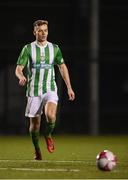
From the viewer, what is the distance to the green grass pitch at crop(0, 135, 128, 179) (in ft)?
35.1

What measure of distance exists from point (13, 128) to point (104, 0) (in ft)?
14.5

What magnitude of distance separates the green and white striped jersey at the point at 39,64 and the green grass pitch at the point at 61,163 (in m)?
1.09

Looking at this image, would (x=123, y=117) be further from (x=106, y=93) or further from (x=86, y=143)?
(x=86, y=143)

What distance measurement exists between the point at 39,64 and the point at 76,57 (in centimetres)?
1102

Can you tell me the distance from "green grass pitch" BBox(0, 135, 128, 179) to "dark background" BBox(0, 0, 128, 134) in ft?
17.2

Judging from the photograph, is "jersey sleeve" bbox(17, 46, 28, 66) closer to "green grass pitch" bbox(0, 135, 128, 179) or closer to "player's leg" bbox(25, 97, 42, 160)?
"player's leg" bbox(25, 97, 42, 160)

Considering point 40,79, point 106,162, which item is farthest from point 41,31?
point 106,162

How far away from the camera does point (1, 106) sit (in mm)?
23609

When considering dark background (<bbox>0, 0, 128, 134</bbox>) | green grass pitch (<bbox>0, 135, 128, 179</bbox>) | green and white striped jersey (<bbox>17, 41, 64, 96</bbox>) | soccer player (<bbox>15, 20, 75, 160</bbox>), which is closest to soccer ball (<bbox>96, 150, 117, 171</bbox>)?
green grass pitch (<bbox>0, 135, 128, 179</bbox>)

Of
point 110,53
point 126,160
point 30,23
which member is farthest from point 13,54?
point 126,160

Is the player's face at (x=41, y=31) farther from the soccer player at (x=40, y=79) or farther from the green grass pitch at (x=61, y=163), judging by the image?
the green grass pitch at (x=61, y=163)

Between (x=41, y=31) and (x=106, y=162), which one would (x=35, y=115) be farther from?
(x=106, y=162)

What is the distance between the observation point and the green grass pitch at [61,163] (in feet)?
35.1

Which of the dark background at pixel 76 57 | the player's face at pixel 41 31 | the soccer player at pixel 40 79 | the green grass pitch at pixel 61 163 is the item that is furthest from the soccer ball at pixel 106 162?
the dark background at pixel 76 57
